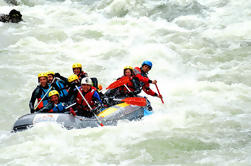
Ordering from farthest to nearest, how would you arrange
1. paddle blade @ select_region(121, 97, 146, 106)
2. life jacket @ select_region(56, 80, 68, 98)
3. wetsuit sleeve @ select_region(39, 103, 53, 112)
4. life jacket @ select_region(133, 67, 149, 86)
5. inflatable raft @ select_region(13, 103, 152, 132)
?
life jacket @ select_region(133, 67, 149, 86), life jacket @ select_region(56, 80, 68, 98), paddle blade @ select_region(121, 97, 146, 106), wetsuit sleeve @ select_region(39, 103, 53, 112), inflatable raft @ select_region(13, 103, 152, 132)

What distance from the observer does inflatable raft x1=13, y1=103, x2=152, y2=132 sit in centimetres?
653

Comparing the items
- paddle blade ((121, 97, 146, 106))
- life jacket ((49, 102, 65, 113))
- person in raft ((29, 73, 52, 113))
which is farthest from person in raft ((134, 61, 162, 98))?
person in raft ((29, 73, 52, 113))

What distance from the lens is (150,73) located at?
40.0 feet

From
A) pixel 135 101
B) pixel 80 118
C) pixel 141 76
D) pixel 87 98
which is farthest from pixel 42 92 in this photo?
pixel 141 76

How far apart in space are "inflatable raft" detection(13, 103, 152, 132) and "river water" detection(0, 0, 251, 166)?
0.15 meters

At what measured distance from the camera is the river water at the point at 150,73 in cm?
587

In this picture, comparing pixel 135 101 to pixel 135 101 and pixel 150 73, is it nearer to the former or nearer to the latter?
pixel 135 101

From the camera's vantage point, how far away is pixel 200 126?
7.10m

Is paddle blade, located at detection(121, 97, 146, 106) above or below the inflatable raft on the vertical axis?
above

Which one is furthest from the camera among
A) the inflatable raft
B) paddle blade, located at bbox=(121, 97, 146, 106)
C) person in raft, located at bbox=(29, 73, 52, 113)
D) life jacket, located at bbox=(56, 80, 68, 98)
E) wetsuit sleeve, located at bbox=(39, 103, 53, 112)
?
life jacket, located at bbox=(56, 80, 68, 98)

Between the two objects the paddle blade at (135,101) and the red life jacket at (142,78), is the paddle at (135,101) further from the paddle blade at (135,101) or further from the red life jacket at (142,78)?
the red life jacket at (142,78)

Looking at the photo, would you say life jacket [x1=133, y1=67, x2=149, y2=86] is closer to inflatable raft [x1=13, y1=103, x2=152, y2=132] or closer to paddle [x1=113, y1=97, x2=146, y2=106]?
paddle [x1=113, y1=97, x2=146, y2=106]

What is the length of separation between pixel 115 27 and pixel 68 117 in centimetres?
1094

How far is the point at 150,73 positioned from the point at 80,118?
5.85m
